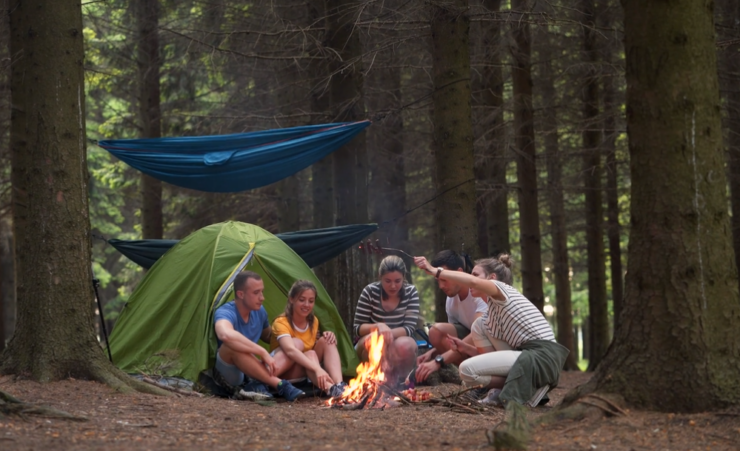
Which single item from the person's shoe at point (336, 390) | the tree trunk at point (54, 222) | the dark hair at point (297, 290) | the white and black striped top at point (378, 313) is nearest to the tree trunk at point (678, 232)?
the person's shoe at point (336, 390)

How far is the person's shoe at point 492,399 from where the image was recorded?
17.8ft

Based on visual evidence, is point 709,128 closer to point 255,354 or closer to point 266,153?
point 255,354

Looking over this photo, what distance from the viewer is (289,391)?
5.93 meters

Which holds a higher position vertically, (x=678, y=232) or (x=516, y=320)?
(x=678, y=232)

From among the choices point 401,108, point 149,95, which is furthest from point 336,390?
point 149,95

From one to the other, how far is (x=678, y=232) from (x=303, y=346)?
3135 mm

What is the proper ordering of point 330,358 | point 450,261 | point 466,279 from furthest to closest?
point 450,261, point 330,358, point 466,279

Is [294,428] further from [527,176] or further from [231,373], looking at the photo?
[527,176]

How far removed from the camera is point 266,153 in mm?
8070

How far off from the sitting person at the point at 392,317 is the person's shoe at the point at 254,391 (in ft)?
3.17

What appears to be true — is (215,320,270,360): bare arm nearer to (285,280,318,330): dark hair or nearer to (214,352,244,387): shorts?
(214,352,244,387): shorts

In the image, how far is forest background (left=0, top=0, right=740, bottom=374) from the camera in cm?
779

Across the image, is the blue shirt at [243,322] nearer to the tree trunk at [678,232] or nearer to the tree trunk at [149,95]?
the tree trunk at [678,232]

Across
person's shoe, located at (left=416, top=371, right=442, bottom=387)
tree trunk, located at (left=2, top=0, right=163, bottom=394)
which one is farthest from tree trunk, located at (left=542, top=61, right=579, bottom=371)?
tree trunk, located at (left=2, top=0, right=163, bottom=394)
